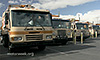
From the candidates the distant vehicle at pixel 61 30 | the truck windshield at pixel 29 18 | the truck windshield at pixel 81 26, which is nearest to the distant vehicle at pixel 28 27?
the truck windshield at pixel 29 18

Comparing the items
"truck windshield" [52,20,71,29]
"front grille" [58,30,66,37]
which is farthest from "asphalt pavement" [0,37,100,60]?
"truck windshield" [52,20,71,29]

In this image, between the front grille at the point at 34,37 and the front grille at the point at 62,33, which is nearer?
the front grille at the point at 34,37

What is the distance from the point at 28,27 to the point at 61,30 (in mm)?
5530

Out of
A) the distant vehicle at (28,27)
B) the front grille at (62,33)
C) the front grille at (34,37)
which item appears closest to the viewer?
the distant vehicle at (28,27)

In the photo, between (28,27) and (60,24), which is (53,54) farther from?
(60,24)

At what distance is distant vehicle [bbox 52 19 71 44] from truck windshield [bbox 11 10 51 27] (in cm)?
415

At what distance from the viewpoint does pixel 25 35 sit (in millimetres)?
6820

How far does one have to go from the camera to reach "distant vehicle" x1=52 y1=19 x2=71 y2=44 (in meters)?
11.7

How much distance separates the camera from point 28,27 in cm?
699

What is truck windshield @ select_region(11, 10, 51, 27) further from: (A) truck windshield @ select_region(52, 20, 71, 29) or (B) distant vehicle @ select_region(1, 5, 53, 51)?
(A) truck windshield @ select_region(52, 20, 71, 29)

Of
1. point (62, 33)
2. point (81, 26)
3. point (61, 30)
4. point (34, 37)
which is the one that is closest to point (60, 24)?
point (61, 30)

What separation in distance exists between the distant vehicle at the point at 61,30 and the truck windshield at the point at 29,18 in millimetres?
4151

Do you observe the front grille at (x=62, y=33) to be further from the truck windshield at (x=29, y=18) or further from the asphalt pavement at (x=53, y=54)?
the truck windshield at (x=29, y=18)

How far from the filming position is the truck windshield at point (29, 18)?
693 centimetres
